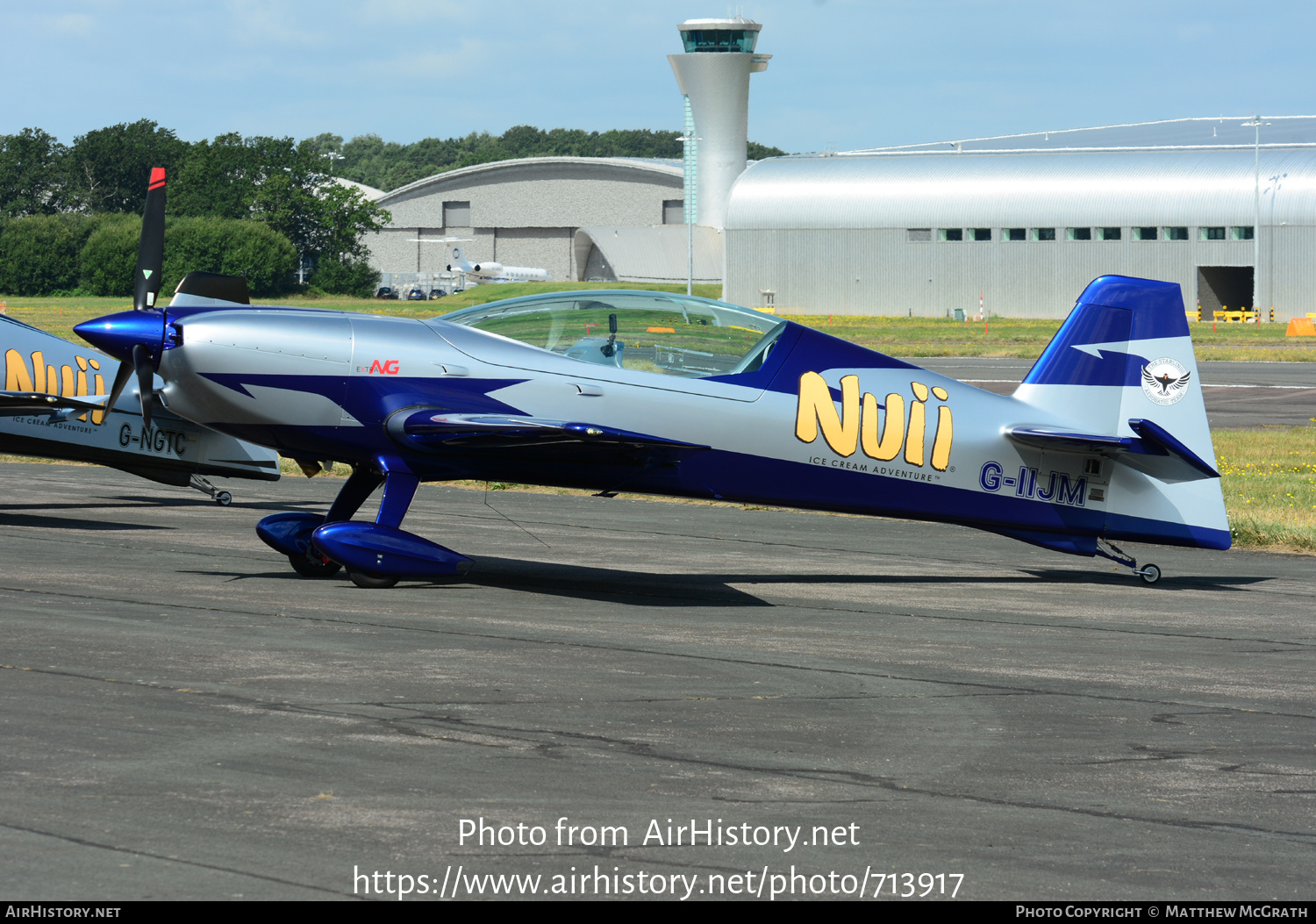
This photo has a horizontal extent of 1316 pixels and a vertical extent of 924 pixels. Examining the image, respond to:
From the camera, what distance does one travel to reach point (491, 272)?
10650 centimetres

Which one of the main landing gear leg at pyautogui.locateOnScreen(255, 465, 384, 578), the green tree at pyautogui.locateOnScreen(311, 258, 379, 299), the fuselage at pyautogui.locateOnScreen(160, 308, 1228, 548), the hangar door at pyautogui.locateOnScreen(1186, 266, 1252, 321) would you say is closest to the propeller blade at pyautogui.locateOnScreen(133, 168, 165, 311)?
the fuselage at pyautogui.locateOnScreen(160, 308, 1228, 548)

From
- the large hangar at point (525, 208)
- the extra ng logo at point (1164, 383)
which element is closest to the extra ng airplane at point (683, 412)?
→ the extra ng logo at point (1164, 383)

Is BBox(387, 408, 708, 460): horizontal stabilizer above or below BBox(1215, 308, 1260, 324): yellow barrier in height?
below

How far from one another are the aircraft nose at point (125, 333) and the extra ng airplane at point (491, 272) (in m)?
97.7

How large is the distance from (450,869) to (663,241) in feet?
330

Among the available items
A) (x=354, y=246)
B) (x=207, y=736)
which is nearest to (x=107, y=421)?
(x=207, y=736)

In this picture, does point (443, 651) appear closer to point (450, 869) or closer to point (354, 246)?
point (450, 869)

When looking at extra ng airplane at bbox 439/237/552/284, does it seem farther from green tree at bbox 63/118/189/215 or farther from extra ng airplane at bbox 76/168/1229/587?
extra ng airplane at bbox 76/168/1229/587

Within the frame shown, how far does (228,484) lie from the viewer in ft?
61.0

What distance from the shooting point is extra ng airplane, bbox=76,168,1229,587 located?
10.1 meters

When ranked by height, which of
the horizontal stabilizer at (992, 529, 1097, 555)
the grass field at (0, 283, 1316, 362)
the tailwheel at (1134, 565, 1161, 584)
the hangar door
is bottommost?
the tailwheel at (1134, 565, 1161, 584)

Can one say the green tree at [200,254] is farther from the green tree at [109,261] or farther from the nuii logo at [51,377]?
the nuii logo at [51,377]

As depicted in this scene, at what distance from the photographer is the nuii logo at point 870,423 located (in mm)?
10758

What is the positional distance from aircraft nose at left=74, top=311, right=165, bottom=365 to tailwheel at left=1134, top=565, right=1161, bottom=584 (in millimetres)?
8028
